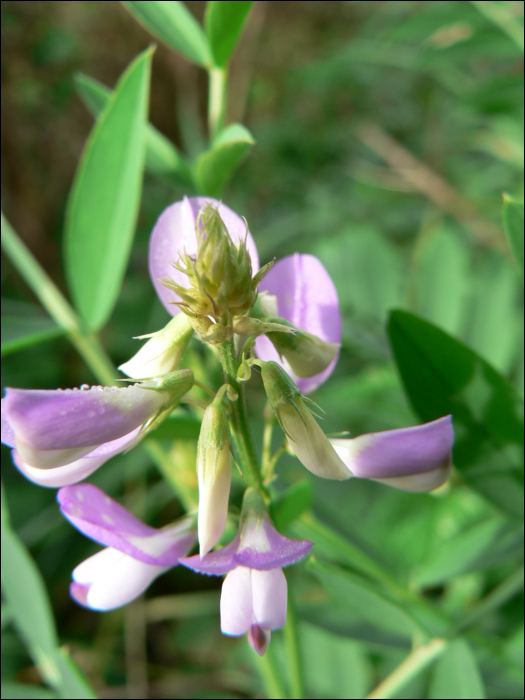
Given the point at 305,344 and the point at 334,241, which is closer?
the point at 305,344

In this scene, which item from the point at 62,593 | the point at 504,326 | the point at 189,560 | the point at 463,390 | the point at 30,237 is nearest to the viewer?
the point at 189,560

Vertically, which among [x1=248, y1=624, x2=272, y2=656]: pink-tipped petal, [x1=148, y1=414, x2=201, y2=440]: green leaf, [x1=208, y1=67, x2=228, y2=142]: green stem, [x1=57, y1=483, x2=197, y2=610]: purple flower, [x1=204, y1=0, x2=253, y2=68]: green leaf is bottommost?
[x1=248, y1=624, x2=272, y2=656]: pink-tipped petal

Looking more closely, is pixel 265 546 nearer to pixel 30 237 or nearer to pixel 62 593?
pixel 62 593

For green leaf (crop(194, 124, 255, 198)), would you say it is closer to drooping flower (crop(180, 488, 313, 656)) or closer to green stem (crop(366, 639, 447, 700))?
drooping flower (crop(180, 488, 313, 656))

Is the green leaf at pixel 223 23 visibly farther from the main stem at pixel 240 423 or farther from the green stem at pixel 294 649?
the green stem at pixel 294 649

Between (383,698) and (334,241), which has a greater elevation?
(334,241)

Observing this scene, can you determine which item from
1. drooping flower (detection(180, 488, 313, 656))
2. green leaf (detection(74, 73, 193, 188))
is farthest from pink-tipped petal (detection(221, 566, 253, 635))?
green leaf (detection(74, 73, 193, 188))

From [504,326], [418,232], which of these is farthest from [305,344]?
[418,232]
